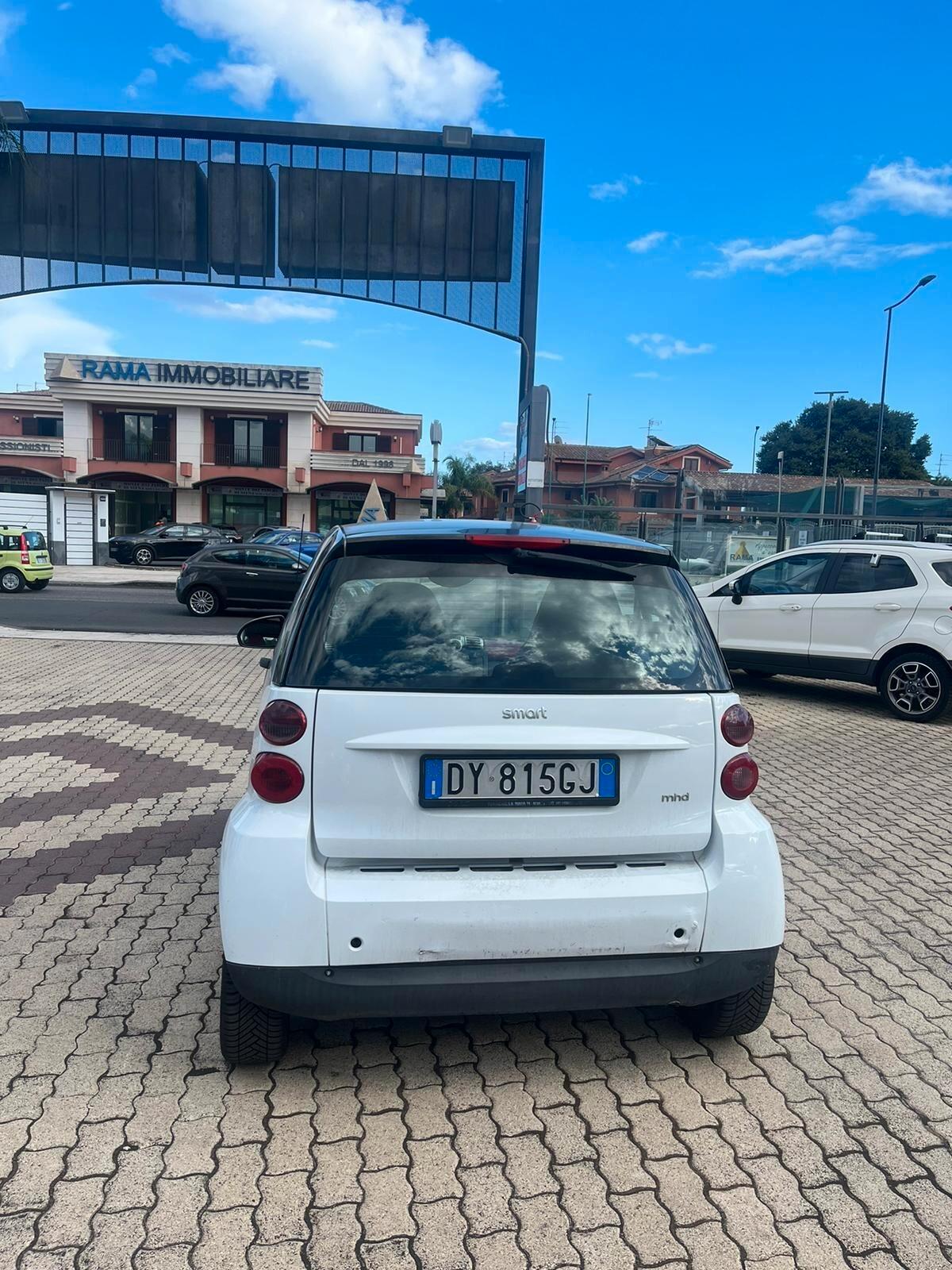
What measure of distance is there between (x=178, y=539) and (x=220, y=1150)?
33.6 m

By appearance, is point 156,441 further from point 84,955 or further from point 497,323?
point 84,955

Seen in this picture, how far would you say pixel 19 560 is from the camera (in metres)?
20.8

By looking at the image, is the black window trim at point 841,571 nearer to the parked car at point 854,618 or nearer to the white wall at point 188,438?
the parked car at point 854,618

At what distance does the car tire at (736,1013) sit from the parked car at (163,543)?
31.5 metres

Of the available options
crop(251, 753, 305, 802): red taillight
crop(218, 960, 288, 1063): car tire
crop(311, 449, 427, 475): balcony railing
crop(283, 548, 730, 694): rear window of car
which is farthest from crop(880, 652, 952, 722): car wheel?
crop(311, 449, 427, 475): balcony railing

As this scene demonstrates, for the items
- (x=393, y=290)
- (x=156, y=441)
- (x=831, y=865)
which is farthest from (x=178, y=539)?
(x=831, y=865)

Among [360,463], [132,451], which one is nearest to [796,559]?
[360,463]

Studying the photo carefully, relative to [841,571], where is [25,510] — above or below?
below

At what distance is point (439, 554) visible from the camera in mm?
2900

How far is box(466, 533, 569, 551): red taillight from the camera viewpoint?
2.89m

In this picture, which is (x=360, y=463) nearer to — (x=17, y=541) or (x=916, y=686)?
(x=17, y=541)

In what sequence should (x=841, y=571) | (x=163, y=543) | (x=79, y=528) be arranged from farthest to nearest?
(x=163, y=543), (x=79, y=528), (x=841, y=571)

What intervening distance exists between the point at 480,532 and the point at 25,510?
3043cm

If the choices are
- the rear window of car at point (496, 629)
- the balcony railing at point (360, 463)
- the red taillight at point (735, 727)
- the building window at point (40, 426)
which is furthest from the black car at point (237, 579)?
the building window at point (40, 426)
